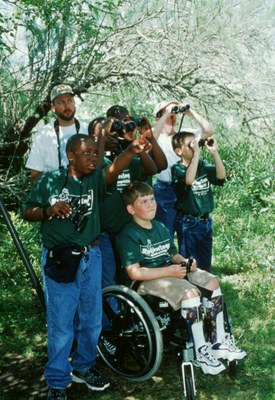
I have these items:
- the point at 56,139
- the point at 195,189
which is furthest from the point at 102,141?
the point at 195,189

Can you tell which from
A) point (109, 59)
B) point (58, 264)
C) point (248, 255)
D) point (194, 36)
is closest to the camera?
point (58, 264)

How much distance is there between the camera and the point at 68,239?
9.82 ft

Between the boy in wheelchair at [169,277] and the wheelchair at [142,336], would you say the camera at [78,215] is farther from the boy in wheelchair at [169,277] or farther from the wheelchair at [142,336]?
the wheelchair at [142,336]

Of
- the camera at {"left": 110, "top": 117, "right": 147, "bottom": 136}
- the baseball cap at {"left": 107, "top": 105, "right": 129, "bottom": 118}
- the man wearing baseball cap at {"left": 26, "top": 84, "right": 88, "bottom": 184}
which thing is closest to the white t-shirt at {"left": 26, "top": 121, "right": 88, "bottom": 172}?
the man wearing baseball cap at {"left": 26, "top": 84, "right": 88, "bottom": 184}

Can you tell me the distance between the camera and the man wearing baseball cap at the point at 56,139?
3596 millimetres

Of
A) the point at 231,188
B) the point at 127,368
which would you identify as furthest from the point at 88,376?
the point at 231,188

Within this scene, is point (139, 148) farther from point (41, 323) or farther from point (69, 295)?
point (41, 323)

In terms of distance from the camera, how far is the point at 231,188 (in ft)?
24.1

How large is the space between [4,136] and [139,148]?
17.8 ft

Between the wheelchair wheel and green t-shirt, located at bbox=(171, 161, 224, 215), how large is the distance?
112cm

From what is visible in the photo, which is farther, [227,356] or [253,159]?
[253,159]

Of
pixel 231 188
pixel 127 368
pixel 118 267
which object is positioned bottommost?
pixel 127 368

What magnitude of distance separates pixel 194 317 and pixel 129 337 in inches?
22.8

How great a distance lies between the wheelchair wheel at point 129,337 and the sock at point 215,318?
431 millimetres
